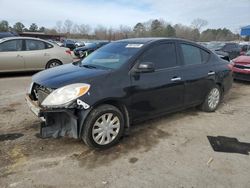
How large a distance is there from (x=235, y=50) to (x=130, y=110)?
48.0 ft

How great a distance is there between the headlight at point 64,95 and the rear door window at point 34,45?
21.8 ft

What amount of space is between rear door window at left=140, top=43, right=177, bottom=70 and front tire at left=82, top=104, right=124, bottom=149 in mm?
1028

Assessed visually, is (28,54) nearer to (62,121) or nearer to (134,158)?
(62,121)

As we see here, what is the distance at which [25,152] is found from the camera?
11.8ft

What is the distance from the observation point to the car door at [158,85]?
4.02 m

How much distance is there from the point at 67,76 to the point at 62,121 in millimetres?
682

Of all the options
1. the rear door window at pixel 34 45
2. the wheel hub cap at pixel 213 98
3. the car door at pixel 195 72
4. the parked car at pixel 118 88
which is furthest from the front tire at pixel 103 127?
the rear door window at pixel 34 45

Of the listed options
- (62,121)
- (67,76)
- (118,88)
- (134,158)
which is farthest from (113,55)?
(134,158)

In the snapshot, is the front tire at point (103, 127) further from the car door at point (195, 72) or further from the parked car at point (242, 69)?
the parked car at point (242, 69)

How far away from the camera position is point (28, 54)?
30.5 ft

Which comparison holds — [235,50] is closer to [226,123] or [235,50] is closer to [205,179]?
[226,123]

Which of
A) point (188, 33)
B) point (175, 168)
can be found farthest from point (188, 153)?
point (188, 33)

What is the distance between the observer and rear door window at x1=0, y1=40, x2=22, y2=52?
29.3 ft

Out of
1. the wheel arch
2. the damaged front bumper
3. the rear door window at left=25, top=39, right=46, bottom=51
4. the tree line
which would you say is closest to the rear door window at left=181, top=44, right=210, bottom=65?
the wheel arch
